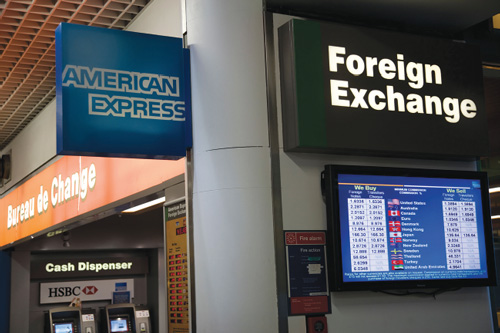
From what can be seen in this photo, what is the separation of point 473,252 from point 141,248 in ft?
A: 25.2

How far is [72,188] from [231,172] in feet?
12.5

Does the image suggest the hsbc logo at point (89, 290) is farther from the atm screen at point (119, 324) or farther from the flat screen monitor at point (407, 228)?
the flat screen monitor at point (407, 228)

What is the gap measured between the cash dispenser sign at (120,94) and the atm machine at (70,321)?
7025 mm

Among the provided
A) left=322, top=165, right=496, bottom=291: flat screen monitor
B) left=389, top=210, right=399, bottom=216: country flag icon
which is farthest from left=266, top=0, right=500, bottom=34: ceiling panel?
left=389, top=210, right=399, bottom=216: country flag icon

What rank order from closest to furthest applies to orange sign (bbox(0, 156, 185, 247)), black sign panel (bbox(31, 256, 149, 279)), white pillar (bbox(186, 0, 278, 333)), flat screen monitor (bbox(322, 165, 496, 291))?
white pillar (bbox(186, 0, 278, 333)) → flat screen monitor (bbox(322, 165, 496, 291)) → orange sign (bbox(0, 156, 185, 247)) → black sign panel (bbox(31, 256, 149, 279))

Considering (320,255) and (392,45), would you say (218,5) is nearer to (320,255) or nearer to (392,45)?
(392,45)

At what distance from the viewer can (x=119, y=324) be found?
10000 millimetres

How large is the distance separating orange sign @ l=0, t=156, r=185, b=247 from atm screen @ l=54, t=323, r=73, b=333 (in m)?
1.42

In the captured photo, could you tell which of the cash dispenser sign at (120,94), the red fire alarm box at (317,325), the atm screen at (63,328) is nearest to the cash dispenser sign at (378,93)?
the cash dispenser sign at (120,94)

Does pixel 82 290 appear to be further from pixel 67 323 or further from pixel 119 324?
pixel 119 324

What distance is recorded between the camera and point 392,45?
3.56 metres

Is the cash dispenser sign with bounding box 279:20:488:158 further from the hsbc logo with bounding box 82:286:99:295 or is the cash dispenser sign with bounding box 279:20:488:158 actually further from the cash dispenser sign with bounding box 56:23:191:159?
the hsbc logo with bounding box 82:286:99:295

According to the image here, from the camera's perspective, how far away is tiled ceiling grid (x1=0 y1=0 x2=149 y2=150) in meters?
5.05

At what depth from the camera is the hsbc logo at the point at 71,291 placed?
1027cm
